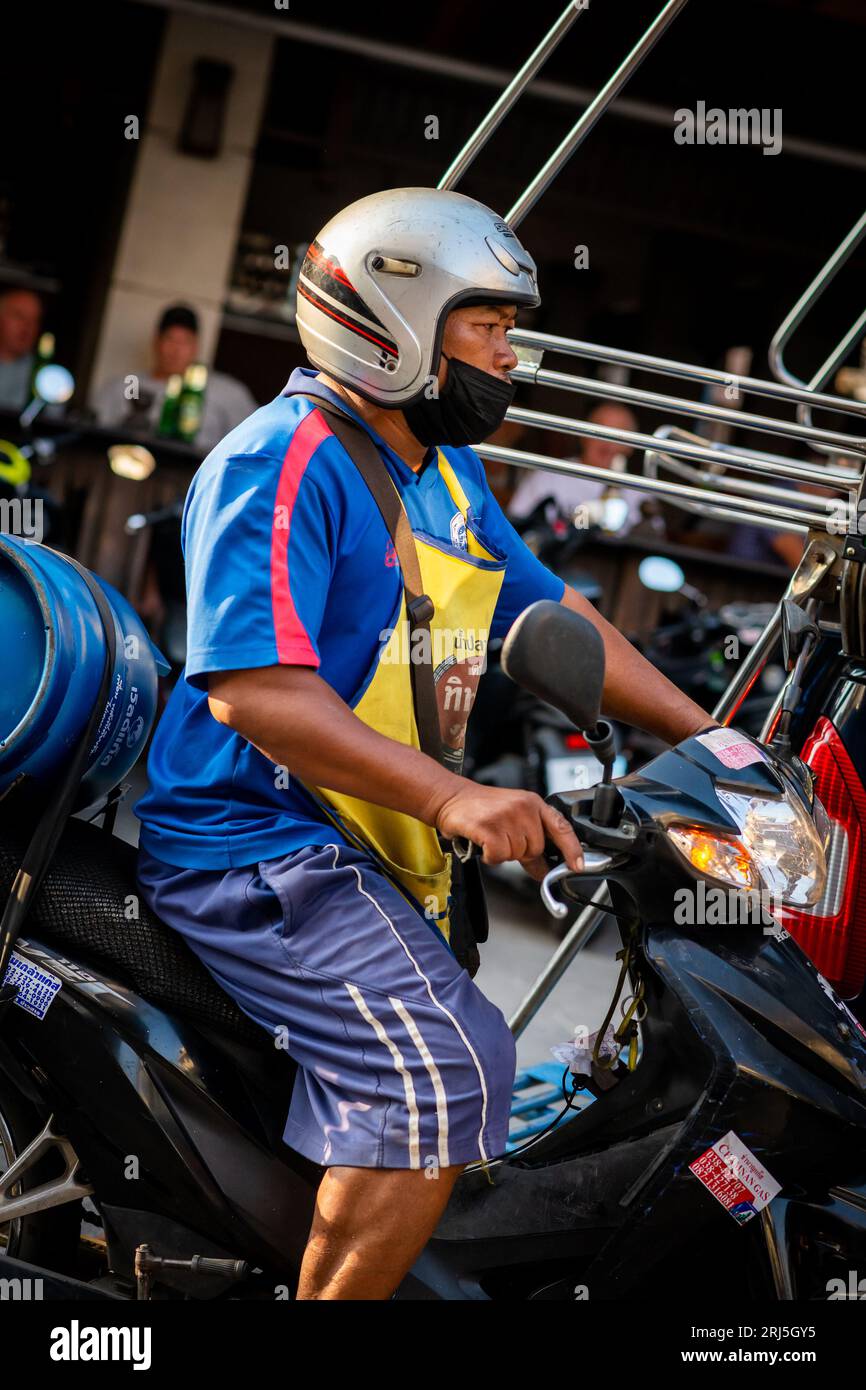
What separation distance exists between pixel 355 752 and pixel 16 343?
6632 mm

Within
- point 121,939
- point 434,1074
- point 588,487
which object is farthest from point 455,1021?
point 588,487

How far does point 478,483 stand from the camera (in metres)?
2.45

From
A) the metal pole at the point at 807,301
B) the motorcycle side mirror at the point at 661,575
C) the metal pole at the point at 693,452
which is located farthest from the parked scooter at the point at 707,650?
the metal pole at the point at 693,452

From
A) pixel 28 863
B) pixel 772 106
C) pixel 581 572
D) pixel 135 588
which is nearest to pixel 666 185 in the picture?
pixel 772 106

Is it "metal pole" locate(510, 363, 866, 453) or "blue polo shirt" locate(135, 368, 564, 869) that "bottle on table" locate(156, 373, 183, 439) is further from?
"blue polo shirt" locate(135, 368, 564, 869)

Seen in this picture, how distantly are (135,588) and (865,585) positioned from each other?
5.40 m

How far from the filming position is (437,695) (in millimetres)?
2139

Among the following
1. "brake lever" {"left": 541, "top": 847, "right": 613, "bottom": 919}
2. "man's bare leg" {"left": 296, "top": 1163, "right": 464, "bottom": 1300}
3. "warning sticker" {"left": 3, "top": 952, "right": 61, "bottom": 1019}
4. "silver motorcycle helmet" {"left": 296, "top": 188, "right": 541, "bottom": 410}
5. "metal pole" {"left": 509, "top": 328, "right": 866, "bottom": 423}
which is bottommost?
"man's bare leg" {"left": 296, "top": 1163, "right": 464, "bottom": 1300}

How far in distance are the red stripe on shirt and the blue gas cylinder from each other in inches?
14.8

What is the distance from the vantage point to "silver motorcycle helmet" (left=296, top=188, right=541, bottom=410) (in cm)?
204

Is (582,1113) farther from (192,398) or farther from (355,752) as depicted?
(192,398)

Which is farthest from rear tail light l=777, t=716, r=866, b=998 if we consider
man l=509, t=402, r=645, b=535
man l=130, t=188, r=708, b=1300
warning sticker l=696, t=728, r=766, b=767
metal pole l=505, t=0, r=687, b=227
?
man l=509, t=402, r=645, b=535
